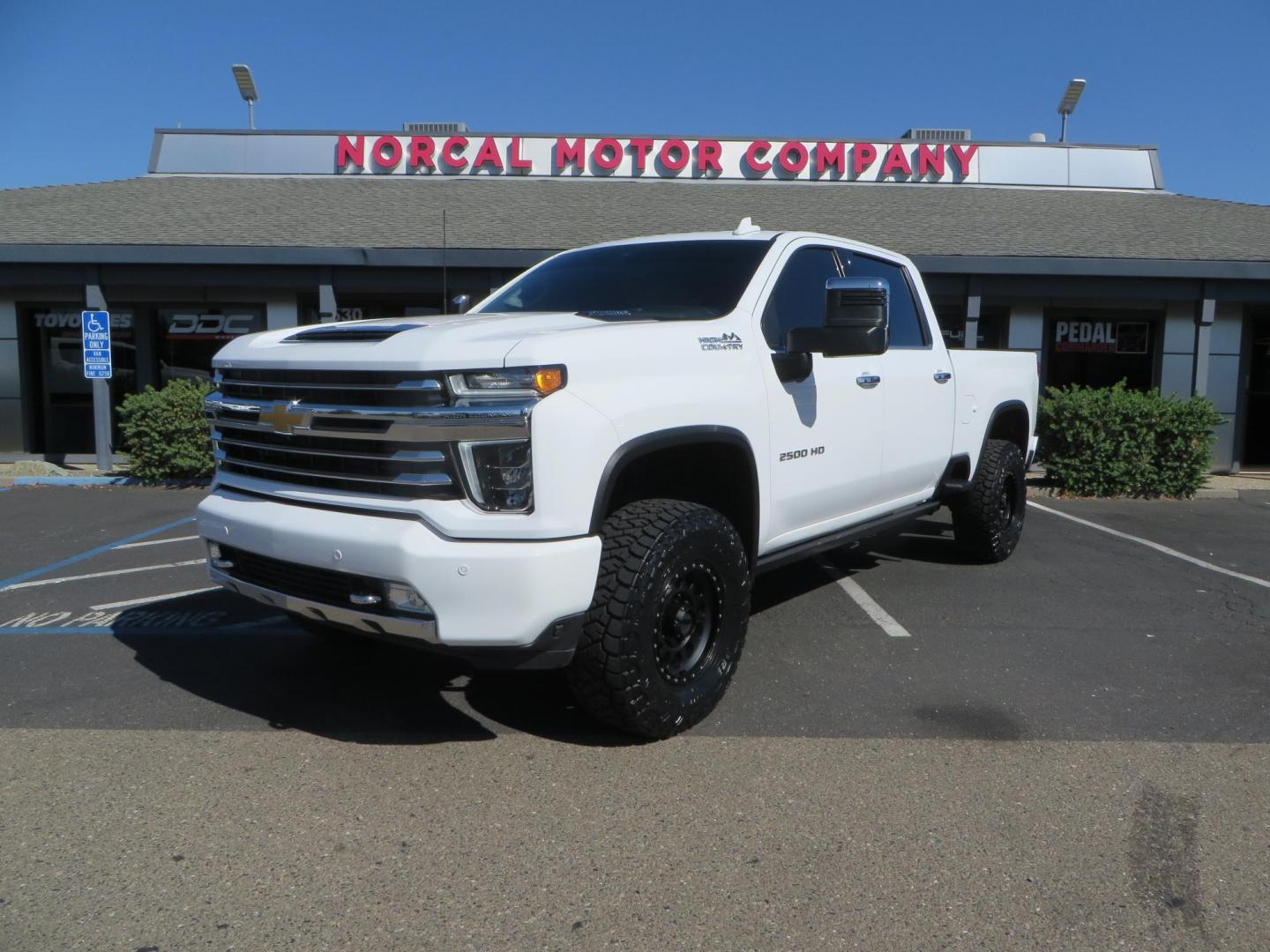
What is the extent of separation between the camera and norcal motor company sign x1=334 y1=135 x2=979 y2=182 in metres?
18.2

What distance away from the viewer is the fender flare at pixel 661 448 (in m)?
3.32

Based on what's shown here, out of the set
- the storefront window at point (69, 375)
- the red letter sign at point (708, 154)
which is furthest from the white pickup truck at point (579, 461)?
the red letter sign at point (708, 154)

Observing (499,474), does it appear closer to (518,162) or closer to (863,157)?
(518,162)

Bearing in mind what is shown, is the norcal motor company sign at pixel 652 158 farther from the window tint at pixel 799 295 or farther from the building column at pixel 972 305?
the window tint at pixel 799 295

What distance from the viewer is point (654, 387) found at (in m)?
3.56

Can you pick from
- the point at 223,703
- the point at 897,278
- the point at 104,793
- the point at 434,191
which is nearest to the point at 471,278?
the point at 434,191

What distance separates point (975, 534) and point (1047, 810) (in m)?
3.82

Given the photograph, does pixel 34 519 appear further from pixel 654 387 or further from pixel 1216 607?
pixel 1216 607

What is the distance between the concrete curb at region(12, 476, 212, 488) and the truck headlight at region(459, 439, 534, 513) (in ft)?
32.4

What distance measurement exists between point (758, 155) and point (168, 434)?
1180 cm

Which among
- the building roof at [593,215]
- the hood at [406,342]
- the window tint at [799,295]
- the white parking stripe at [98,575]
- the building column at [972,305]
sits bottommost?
the white parking stripe at [98,575]

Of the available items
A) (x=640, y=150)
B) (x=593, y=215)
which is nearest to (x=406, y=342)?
(x=593, y=215)

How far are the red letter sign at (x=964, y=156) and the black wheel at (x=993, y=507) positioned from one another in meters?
12.8

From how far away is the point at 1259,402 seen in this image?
15070 millimetres
